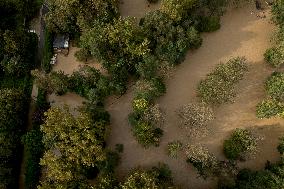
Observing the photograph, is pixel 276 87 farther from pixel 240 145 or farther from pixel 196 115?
pixel 196 115

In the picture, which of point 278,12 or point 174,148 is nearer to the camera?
point 174,148

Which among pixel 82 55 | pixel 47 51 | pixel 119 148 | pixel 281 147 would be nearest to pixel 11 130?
pixel 47 51

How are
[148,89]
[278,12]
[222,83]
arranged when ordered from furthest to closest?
[278,12] < [148,89] < [222,83]

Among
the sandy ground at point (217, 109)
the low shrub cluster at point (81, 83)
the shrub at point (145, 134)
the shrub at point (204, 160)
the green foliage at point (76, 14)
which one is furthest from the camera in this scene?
the green foliage at point (76, 14)

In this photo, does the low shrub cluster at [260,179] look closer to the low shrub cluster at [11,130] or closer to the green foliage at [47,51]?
the low shrub cluster at [11,130]

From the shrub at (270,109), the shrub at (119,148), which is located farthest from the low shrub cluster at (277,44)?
the shrub at (119,148)

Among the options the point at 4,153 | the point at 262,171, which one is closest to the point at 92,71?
the point at 4,153
